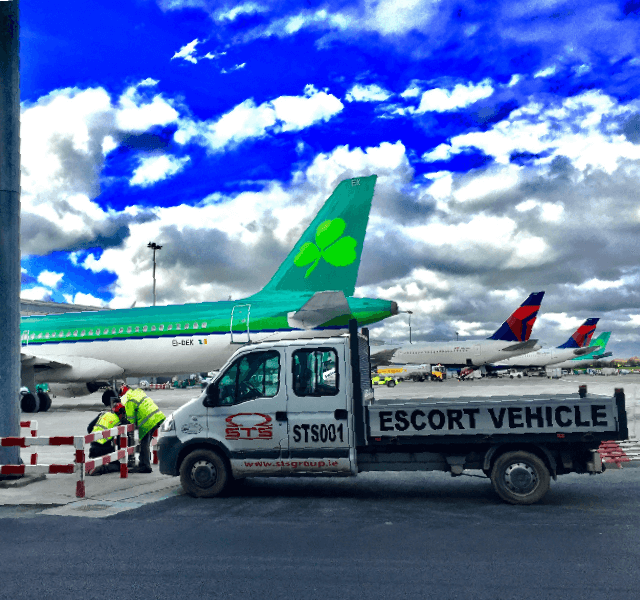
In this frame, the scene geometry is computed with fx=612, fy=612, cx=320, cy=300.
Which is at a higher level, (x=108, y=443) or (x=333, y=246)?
(x=333, y=246)

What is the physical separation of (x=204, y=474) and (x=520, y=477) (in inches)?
163

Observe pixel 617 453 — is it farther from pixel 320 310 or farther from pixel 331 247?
pixel 331 247

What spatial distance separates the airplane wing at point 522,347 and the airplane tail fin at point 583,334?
2358 cm

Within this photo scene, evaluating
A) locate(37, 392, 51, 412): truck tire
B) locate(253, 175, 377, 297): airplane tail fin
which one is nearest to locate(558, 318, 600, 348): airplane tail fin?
locate(253, 175, 377, 297): airplane tail fin

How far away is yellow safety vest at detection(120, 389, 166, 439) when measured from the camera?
10.6 meters

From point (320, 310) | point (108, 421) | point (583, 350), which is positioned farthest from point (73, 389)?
point (583, 350)

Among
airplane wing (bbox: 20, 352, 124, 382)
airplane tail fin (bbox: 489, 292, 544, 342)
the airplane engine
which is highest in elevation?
airplane tail fin (bbox: 489, 292, 544, 342)

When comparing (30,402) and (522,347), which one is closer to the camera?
(30,402)

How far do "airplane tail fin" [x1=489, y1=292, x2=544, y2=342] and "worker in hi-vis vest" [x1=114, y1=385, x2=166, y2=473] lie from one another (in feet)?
168

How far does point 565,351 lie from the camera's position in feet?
275

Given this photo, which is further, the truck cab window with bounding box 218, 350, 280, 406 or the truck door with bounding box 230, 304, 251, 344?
the truck door with bounding box 230, 304, 251, 344

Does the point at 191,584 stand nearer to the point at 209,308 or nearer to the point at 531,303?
the point at 209,308

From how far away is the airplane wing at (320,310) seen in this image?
62.8 ft

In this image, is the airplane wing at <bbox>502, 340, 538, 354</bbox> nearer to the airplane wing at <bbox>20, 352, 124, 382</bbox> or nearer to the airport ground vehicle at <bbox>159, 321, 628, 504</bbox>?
the airplane wing at <bbox>20, 352, 124, 382</bbox>
